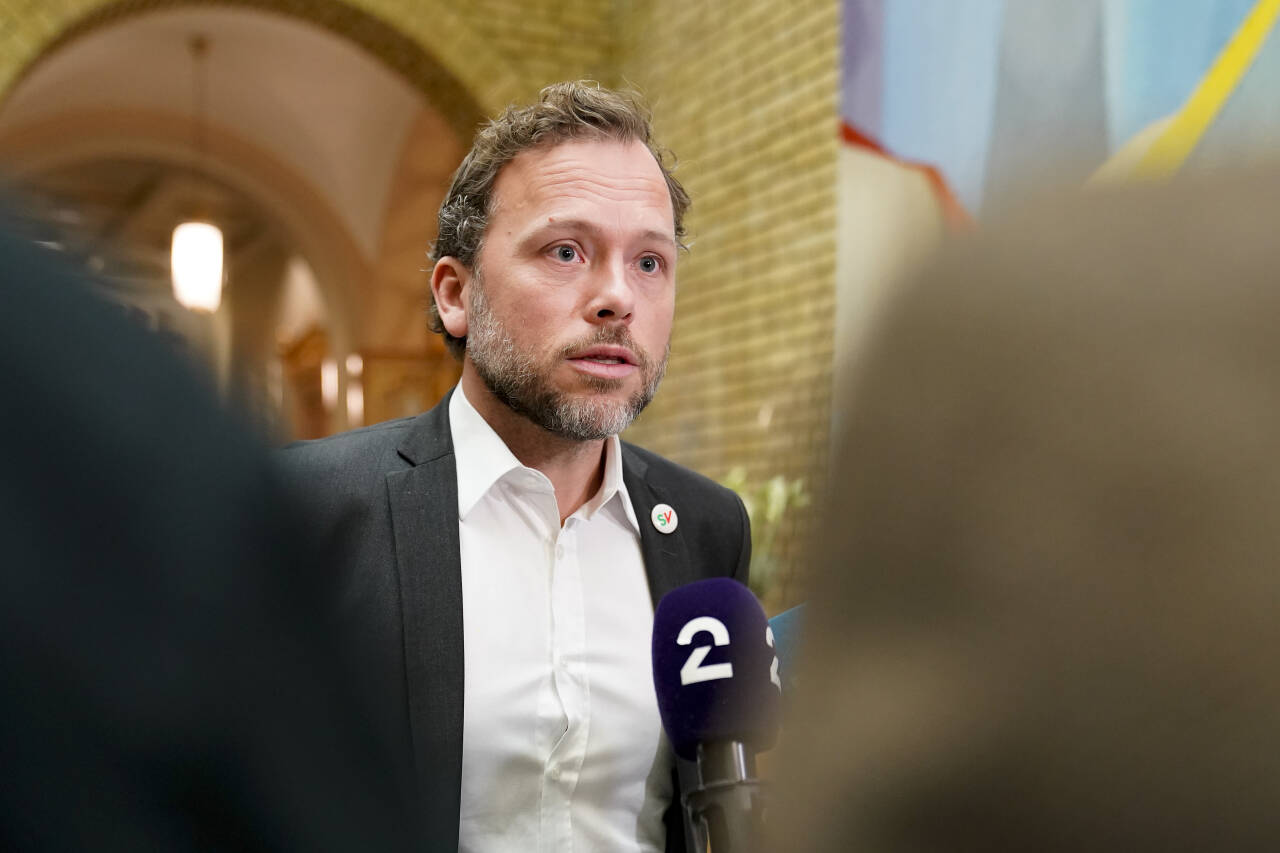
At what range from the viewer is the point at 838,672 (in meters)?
0.44

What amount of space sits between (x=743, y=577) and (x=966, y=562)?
1763 millimetres

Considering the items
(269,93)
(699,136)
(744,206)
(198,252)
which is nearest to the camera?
(744,206)

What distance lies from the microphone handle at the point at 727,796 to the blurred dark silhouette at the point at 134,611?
92cm

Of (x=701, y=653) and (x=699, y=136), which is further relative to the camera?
(x=699, y=136)

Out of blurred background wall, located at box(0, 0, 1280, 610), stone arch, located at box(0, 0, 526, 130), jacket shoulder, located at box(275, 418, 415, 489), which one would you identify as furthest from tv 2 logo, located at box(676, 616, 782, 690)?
stone arch, located at box(0, 0, 526, 130)

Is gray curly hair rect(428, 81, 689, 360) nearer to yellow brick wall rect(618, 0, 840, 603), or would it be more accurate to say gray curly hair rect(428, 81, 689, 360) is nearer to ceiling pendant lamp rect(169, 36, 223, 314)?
ceiling pendant lamp rect(169, 36, 223, 314)

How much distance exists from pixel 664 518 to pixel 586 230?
473 mm

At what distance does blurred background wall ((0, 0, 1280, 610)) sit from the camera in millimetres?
516

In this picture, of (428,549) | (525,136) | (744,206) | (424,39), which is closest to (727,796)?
(428,549)

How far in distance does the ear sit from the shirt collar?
0.11m

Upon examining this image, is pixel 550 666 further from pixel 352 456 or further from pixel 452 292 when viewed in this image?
pixel 452 292

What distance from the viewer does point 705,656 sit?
1.44 metres

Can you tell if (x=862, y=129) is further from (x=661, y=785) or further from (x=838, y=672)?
(x=838, y=672)

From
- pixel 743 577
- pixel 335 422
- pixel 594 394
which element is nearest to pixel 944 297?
pixel 594 394
